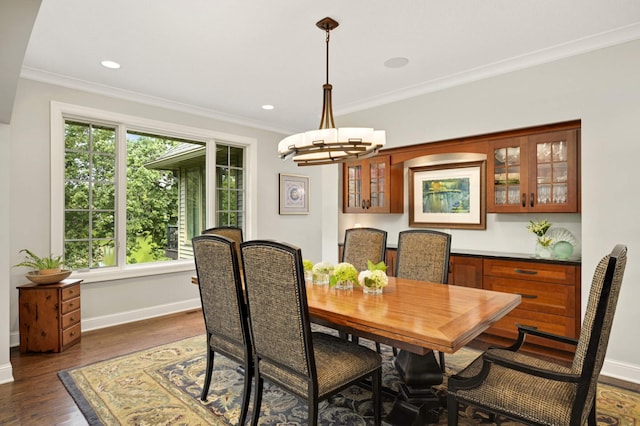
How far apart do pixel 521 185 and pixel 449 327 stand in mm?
2392

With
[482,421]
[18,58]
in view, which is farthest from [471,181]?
[18,58]

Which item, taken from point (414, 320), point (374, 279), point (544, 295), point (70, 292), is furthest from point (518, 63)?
point (70, 292)

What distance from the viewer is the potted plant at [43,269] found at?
10.6ft

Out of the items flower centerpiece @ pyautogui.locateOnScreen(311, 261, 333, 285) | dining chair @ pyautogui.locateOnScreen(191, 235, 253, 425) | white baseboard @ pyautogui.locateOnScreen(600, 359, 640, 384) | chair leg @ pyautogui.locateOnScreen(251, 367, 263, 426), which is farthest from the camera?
white baseboard @ pyautogui.locateOnScreen(600, 359, 640, 384)

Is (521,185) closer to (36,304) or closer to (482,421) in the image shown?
(482,421)

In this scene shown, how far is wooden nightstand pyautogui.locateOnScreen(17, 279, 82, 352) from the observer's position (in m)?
3.17

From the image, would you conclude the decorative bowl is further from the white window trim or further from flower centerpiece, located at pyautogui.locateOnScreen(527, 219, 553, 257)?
flower centerpiece, located at pyautogui.locateOnScreen(527, 219, 553, 257)

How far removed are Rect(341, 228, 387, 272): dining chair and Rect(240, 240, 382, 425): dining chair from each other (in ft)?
4.07

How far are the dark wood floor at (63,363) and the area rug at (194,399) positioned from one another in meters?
0.10

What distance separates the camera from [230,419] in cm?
218

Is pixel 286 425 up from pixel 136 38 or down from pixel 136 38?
down

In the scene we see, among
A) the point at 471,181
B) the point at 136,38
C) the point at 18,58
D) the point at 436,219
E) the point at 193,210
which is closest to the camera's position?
the point at 18,58

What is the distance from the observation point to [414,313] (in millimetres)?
1851

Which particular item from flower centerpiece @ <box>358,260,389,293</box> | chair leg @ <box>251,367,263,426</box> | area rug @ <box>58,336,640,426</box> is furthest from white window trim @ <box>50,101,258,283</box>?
flower centerpiece @ <box>358,260,389,293</box>
